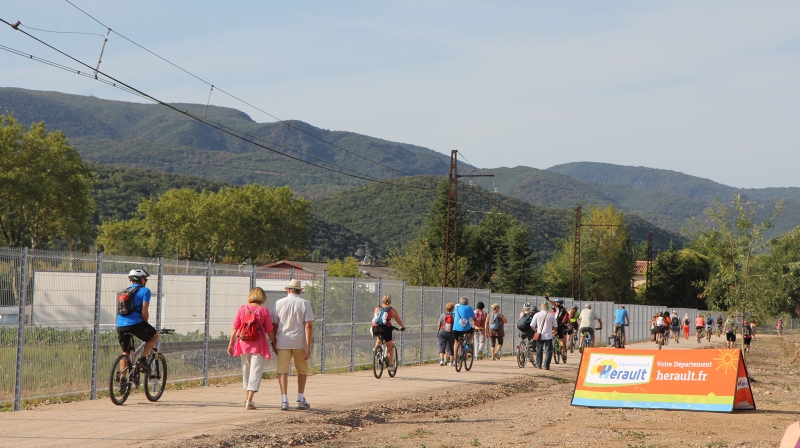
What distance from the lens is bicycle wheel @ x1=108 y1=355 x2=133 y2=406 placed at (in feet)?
41.5

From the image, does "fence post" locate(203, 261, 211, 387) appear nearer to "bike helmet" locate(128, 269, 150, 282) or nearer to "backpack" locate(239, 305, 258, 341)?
"bike helmet" locate(128, 269, 150, 282)

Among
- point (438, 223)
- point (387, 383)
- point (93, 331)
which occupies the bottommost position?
point (387, 383)

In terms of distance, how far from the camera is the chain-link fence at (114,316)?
40.3 ft

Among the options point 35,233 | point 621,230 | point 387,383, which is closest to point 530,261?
point 621,230

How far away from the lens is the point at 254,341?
12750 mm

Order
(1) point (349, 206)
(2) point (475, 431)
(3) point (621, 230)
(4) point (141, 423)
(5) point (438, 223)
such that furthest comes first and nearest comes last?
(1) point (349, 206) → (3) point (621, 230) → (5) point (438, 223) → (2) point (475, 431) → (4) point (141, 423)

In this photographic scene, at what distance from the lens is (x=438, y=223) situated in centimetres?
8162

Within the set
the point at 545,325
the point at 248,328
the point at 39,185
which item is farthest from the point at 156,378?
the point at 39,185

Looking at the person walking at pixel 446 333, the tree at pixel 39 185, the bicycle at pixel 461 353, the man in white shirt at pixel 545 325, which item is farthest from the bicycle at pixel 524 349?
the tree at pixel 39 185

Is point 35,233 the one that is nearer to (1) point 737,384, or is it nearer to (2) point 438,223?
(2) point 438,223

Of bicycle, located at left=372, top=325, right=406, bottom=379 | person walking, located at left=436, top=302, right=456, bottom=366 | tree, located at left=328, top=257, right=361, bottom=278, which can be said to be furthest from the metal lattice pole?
tree, located at left=328, top=257, right=361, bottom=278

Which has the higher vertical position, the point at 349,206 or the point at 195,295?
the point at 349,206

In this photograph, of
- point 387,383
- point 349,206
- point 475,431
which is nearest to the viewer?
point 475,431

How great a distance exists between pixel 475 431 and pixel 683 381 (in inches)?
168
